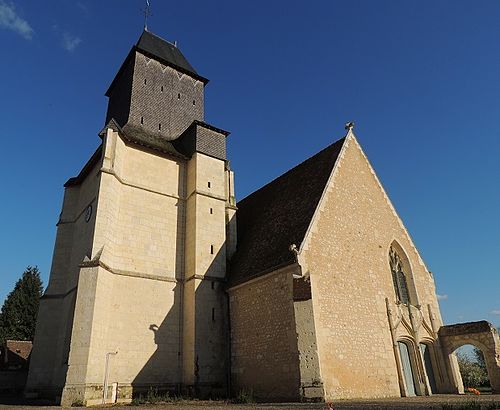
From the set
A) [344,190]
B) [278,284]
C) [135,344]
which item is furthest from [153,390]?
[344,190]

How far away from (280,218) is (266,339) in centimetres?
491

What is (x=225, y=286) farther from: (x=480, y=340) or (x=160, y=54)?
(x=160, y=54)

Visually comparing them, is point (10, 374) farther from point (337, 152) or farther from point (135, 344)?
point (337, 152)

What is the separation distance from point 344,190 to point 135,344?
32.0ft

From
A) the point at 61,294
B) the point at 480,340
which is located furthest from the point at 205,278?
the point at 480,340

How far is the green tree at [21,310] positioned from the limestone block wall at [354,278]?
29.4m

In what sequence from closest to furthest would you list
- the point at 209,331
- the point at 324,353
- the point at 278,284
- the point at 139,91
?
the point at 324,353, the point at 278,284, the point at 209,331, the point at 139,91

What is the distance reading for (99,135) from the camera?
16.2 meters

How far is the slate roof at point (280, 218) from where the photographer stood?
13.6m

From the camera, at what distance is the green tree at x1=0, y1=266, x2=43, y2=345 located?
31828 mm

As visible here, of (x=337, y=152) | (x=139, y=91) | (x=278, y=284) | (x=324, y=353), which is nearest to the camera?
(x=324, y=353)

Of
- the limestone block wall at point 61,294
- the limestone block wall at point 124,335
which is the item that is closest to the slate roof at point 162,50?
the limestone block wall at point 61,294

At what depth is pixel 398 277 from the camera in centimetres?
1616

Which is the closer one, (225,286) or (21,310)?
(225,286)
